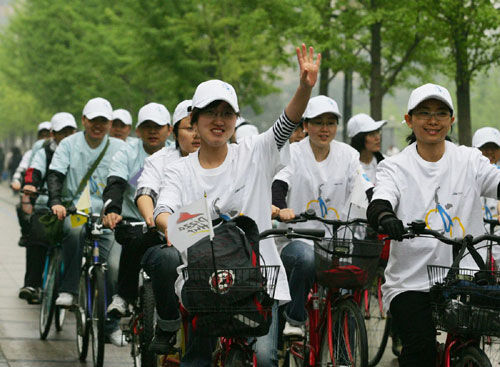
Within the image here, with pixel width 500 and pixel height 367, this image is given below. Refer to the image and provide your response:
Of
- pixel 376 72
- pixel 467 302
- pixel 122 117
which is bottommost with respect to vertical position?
pixel 467 302

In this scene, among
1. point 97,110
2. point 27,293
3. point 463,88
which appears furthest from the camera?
point 463,88

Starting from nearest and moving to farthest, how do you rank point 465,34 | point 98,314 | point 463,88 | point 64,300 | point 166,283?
1. point 166,283
2. point 98,314
3. point 64,300
4. point 465,34
5. point 463,88

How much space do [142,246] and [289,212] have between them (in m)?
1.35

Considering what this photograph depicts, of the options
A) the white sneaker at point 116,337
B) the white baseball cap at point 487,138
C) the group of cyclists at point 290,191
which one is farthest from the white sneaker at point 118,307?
the white baseball cap at point 487,138

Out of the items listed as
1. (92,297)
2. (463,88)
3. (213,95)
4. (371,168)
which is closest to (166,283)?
(213,95)

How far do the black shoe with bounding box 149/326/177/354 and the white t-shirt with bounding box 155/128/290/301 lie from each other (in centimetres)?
111

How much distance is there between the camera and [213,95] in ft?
15.5

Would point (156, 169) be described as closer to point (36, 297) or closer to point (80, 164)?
point (80, 164)

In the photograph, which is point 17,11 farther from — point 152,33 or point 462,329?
point 462,329

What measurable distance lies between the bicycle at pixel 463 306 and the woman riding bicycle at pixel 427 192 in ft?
0.68

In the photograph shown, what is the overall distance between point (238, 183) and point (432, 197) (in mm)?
1014

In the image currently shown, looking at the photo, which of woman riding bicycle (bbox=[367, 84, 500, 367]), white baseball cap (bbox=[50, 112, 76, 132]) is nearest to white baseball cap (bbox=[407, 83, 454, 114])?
woman riding bicycle (bbox=[367, 84, 500, 367])

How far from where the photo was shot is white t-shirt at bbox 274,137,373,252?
22.5 feet

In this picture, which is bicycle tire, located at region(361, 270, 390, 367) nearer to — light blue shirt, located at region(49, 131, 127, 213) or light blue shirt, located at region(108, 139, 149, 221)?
light blue shirt, located at region(108, 139, 149, 221)
